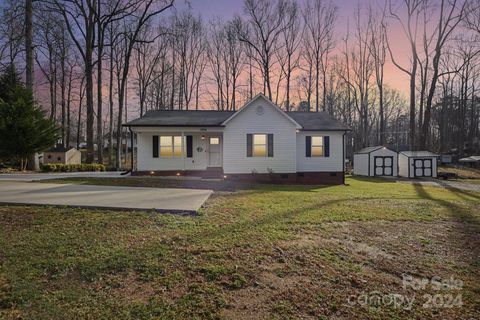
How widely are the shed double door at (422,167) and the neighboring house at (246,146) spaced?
534 inches

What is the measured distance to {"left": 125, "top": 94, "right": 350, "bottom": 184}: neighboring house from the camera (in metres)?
15.1

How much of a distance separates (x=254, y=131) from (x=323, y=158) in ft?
15.9

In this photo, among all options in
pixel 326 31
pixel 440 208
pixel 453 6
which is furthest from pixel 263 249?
pixel 326 31

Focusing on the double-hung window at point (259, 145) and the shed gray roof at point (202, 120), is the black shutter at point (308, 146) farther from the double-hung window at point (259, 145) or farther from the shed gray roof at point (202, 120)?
the double-hung window at point (259, 145)

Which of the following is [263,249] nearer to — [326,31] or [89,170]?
A: [89,170]

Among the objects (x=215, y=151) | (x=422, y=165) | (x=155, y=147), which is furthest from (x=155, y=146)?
(x=422, y=165)

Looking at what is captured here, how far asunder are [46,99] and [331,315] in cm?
3562

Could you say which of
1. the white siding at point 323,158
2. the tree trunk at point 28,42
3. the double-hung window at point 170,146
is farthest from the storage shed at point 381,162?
the tree trunk at point 28,42

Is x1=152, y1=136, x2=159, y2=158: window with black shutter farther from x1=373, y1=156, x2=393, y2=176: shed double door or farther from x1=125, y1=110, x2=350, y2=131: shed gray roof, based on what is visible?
x1=373, y1=156, x2=393, y2=176: shed double door

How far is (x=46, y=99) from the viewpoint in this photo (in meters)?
29.2

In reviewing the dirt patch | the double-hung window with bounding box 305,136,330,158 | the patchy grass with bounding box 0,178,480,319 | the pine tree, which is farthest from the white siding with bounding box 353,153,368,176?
the pine tree

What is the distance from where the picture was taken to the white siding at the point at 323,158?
53.6 ft

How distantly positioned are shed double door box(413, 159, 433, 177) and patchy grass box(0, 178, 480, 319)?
2242 cm

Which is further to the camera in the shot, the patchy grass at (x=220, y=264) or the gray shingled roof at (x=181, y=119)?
the gray shingled roof at (x=181, y=119)
